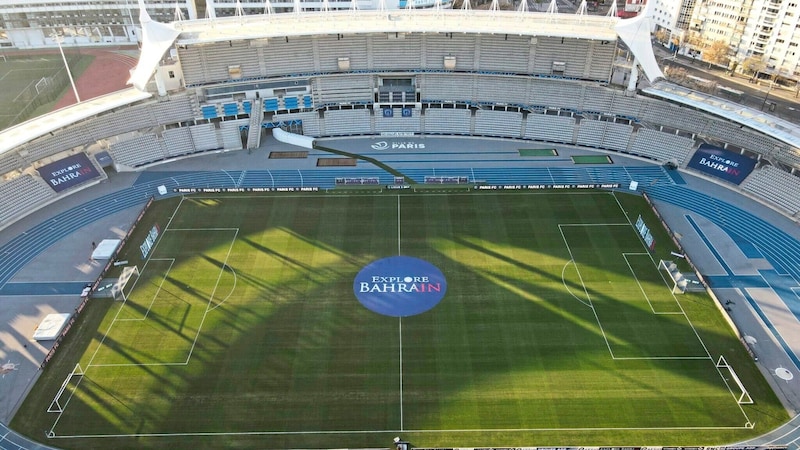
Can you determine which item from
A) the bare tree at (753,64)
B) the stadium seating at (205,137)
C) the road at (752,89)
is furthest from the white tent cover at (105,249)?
the bare tree at (753,64)

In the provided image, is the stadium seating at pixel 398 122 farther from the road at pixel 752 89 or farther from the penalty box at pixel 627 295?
the road at pixel 752 89

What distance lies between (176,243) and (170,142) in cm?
1687

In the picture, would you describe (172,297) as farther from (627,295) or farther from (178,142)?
(627,295)

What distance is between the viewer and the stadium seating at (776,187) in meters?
47.2

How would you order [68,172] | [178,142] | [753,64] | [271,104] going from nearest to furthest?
[68,172] < [178,142] < [271,104] < [753,64]

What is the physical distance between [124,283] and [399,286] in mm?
19252

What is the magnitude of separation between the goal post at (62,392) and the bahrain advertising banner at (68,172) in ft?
76.2

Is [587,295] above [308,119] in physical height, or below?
below

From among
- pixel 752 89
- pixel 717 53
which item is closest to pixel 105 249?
pixel 752 89

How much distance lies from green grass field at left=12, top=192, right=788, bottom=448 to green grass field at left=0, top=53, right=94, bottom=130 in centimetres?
3453

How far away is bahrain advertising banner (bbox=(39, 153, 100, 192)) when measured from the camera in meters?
49.7

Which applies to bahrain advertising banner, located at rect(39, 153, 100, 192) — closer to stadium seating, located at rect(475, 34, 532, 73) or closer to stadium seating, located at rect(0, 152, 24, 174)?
stadium seating, located at rect(0, 152, 24, 174)

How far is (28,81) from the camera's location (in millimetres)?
75875

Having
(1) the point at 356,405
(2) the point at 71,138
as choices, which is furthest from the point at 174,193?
(1) the point at 356,405
